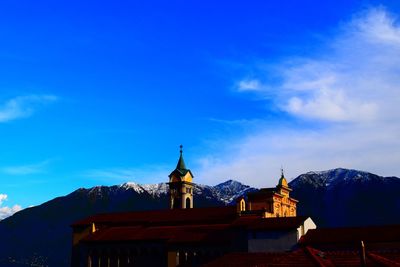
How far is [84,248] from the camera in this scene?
250 feet

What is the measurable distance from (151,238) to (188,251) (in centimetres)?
672

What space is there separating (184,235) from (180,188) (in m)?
30.3

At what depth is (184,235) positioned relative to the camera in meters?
68.8

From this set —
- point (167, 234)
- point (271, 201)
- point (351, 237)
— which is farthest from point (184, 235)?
point (271, 201)

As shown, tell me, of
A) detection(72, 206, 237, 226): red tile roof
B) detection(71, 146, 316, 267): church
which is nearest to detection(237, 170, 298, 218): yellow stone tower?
detection(71, 146, 316, 267): church

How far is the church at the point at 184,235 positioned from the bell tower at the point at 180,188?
12874 mm

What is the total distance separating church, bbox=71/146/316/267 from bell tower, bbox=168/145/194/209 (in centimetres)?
1287

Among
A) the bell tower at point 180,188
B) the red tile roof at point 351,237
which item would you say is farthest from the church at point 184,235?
the bell tower at point 180,188

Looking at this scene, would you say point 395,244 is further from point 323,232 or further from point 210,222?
point 210,222

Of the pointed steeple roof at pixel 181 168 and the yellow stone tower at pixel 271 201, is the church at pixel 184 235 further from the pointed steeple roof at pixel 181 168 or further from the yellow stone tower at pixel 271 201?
the pointed steeple roof at pixel 181 168

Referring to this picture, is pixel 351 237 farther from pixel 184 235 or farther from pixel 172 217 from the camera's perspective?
pixel 172 217

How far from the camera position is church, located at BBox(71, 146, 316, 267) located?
202 feet

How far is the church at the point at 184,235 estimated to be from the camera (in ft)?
202

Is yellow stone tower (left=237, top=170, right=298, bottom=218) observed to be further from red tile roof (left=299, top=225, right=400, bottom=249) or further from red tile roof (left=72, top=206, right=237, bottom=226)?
red tile roof (left=299, top=225, right=400, bottom=249)
